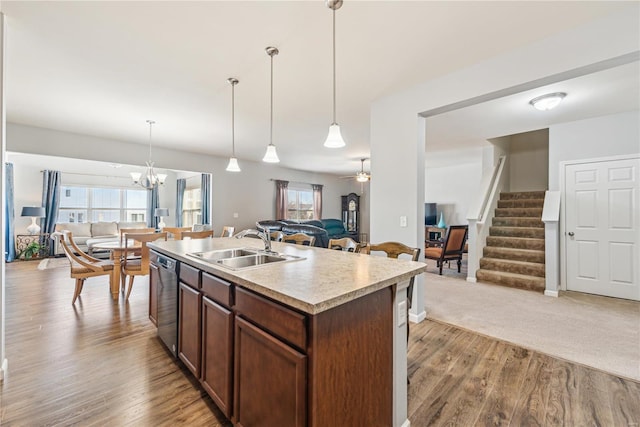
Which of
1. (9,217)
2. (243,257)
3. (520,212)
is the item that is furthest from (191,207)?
(520,212)

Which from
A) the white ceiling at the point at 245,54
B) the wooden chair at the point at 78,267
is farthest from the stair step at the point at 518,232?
the wooden chair at the point at 78,267

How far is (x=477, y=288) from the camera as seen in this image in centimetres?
419

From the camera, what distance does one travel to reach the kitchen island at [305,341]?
107 cm

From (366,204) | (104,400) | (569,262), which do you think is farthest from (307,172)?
(104,400)

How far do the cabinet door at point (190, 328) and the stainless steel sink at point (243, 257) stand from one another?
0.27 meters

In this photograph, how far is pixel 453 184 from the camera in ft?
25.3

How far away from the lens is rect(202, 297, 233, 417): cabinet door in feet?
4.79

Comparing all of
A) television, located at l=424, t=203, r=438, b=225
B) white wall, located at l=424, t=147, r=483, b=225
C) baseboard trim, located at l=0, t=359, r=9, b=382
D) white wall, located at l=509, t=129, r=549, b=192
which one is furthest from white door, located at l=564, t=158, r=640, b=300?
baseboard trim, located at l=0, t=359, r=9, b=382

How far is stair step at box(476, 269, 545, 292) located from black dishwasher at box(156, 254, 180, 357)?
4.49m

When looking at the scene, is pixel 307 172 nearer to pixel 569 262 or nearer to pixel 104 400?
pixel 569 262

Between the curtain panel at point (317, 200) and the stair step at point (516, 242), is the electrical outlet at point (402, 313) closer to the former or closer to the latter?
the stair step at point (516, 242)

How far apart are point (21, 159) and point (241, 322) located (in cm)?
817

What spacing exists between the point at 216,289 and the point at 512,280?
4492 mm

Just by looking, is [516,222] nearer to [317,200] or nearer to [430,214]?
[430,214]
